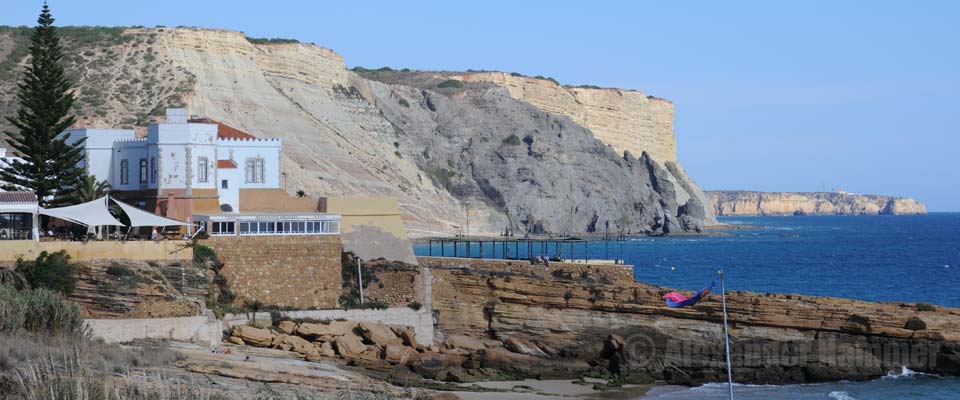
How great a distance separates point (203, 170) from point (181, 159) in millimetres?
782

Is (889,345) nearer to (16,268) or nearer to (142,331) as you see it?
(142,331)

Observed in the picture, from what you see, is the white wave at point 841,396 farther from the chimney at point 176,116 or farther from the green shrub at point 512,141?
the green shrub at point 512,141

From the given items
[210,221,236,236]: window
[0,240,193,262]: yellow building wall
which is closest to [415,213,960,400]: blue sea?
[210,221,236,236]: window

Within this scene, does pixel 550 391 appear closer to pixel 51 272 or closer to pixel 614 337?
pixel 614 337

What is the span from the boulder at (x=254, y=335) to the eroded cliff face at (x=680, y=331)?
5942 millimetres

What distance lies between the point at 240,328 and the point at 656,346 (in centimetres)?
1213

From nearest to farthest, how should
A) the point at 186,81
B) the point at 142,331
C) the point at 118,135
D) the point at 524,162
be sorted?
1. the point at 142,331
2. the point at 118,135
3. the point at 186,81
4. the point at 524,162

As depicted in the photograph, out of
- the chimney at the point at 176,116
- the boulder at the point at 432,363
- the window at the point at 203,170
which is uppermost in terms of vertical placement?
the chimney at the point at 176,116

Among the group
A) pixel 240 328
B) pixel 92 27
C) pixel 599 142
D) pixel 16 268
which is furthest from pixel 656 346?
pixel 599 142

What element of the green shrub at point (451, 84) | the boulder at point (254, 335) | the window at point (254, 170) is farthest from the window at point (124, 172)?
the green shrub at point (451, 84)

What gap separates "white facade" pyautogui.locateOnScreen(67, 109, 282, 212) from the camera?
3938 cm

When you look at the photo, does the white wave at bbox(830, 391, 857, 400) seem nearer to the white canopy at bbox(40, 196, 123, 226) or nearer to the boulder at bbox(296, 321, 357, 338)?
the boulder at bbox(296, 321, 357, 338)

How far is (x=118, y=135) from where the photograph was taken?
139 feet

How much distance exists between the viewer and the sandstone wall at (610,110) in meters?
142
